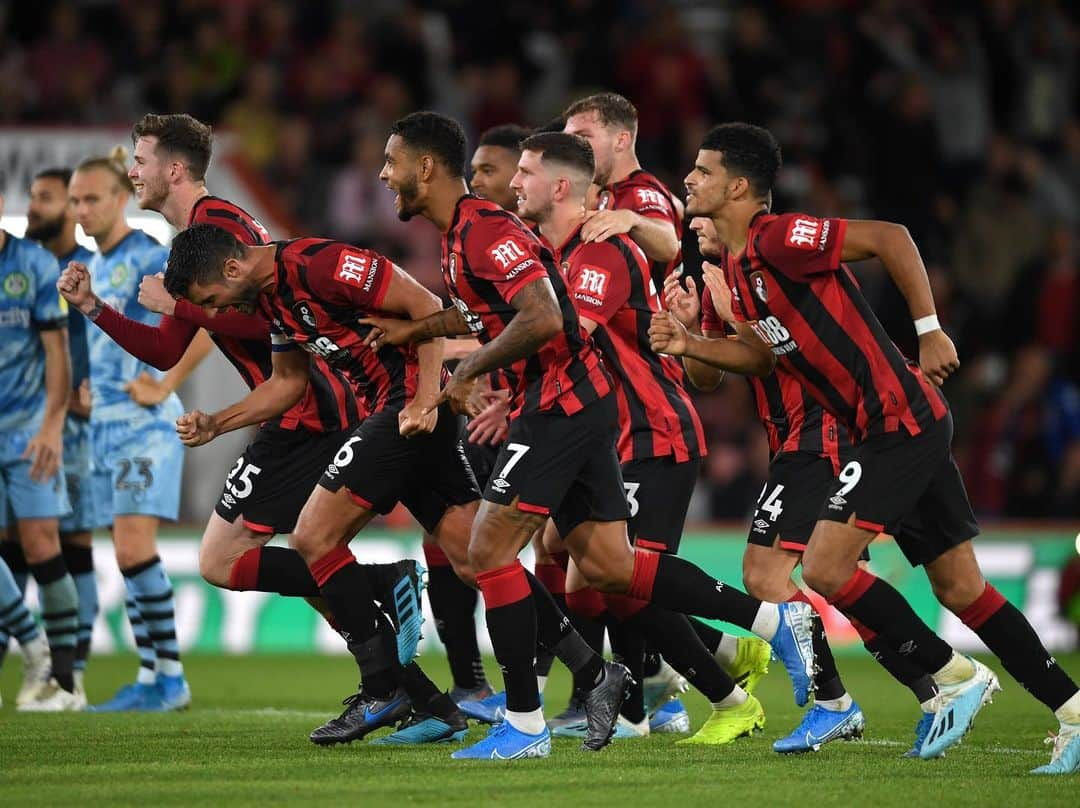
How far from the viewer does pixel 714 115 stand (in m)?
17.1

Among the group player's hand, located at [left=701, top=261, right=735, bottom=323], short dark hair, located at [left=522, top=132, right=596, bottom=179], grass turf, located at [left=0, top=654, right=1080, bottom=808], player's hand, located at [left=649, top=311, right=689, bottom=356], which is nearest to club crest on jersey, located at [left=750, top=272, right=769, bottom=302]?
player's hand, located at [left=649, top=311, right=689, bottom=356]

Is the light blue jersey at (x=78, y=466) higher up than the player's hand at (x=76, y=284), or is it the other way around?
the player's hand at (x=76, y=284)

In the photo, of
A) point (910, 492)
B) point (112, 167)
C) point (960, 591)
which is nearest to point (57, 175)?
point (112, 167)

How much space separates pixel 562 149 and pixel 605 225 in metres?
0.38

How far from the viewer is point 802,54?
704 inches

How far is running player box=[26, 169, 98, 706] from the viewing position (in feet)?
33.3

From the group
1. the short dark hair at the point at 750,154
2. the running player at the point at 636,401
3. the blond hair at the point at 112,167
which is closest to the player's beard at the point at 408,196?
the running player at the point at 636,401

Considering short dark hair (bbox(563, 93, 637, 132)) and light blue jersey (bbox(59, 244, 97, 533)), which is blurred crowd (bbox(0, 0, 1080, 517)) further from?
short dark hair (bbox(563, 93, 637, 132))

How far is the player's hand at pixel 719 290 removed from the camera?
747 centimetres

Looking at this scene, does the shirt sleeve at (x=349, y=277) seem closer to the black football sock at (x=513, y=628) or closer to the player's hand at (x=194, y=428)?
the player's hand at (x=194, y=428)

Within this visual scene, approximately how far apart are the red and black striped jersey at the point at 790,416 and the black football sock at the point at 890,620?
1.18 metres

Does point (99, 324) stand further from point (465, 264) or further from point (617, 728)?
point (617, 728)

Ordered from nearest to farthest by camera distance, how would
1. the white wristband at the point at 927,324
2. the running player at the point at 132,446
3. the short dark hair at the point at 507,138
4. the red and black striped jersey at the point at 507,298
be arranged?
the white wristband at the point at 927,324
the red and black striped jersey at the point at 507,298
the short dark hair at the point at 507,138
the running player at the point at 132,446

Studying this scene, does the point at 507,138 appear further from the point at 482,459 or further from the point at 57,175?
the point at 57,175
